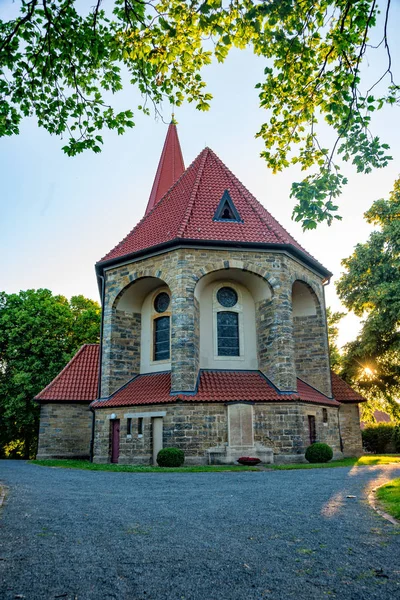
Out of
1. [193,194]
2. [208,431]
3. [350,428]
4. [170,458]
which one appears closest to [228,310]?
[208,431]

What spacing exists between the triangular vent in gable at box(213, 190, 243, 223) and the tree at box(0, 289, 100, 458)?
578 inches

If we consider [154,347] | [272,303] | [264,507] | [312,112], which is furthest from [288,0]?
[154,347]

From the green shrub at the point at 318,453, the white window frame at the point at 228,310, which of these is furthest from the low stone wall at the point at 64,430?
the green shrub at the point at 318,453

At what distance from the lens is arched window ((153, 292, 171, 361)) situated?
57.8 ft

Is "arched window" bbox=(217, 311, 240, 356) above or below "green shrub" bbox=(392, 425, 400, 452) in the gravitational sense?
above

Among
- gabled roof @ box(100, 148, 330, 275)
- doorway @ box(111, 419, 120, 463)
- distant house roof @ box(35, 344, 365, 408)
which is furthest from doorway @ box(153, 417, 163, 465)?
gabled roof @ box(100, 148, 330, 275)

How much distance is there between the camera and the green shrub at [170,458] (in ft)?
45.0

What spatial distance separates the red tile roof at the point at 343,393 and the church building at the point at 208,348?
67 millimetres

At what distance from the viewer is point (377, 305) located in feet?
66.7

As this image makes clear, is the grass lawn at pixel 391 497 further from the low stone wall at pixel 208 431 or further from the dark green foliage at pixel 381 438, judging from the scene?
the dark green foliage at pixel 381 438

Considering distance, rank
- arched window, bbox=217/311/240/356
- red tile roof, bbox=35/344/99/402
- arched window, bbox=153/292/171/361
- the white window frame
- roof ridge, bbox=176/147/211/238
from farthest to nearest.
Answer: red tile roof, bbox=35/344/99/402
arched window, bbox=153/292/171/361
arched window, bbox=217/311/240/356
the white window frame
roof ridge, bbox=176/147/211/238

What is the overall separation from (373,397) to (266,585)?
72.3ft

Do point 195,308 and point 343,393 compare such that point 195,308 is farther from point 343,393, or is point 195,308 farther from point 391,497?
point 391,497

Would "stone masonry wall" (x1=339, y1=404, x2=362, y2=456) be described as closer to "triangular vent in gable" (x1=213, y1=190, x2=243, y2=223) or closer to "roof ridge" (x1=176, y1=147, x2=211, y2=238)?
"triangular vent in gable" (x1=213, y1=190, x2=243, y2=223)
